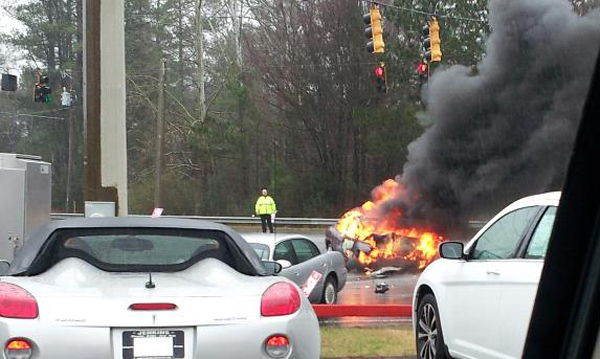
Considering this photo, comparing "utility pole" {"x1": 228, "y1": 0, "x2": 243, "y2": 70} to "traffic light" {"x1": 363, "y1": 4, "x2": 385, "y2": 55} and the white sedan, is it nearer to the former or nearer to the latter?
"traffic light" {"x1": 363, "y1": 4, "x2": 385, "y2": 55}

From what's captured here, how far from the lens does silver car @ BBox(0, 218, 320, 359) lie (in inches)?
195

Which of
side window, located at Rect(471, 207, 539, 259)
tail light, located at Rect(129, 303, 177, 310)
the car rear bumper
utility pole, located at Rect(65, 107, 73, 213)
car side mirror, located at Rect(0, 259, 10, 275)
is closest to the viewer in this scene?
the car rear bumper

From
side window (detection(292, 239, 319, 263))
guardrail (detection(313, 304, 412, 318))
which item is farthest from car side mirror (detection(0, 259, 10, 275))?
side window (detection(292, 239, 319, 263))

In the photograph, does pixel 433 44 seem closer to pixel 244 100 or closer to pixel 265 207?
pixel 265 207

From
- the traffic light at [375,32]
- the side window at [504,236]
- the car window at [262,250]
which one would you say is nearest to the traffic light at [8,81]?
the traffic light at [375,32]

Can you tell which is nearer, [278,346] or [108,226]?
[278,346]

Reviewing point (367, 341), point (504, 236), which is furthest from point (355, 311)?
point (504, 236)

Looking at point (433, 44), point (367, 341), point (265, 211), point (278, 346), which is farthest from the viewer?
point (265, 211)

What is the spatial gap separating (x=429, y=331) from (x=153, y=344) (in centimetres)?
356

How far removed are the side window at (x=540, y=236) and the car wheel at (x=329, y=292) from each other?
322 inches

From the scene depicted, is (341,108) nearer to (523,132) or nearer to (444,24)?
(444,24)

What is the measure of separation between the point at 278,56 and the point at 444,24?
38.9 feet

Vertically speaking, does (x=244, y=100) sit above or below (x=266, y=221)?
above

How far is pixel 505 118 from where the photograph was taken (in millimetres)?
29922
